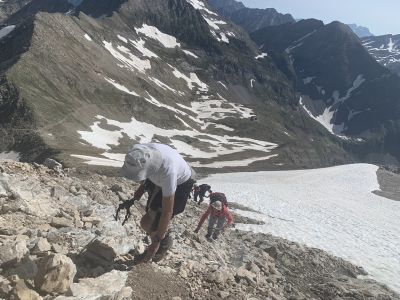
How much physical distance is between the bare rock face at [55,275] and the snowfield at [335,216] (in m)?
13.5

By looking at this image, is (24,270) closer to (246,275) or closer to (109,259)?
(109,259)

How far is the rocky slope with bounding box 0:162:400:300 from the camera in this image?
27.3 ft

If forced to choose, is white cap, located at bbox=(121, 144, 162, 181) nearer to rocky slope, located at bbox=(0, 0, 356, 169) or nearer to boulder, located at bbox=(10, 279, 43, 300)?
boulder, located at bbox=(10, 279, 43, 300)

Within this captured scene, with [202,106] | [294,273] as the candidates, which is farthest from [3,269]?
[202,106]

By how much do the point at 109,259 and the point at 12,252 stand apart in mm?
1945

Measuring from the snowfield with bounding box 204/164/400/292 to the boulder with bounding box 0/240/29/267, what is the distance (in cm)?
1374

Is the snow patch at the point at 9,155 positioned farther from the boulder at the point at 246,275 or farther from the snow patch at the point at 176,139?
the boulder at the point at 246,275

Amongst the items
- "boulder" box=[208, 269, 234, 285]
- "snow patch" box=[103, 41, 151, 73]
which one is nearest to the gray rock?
"boulder" box=[208, 269, 234, 285]

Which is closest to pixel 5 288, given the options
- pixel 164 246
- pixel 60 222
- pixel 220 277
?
pixel 164 246

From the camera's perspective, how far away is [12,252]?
351 inches

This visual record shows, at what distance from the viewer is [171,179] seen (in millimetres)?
8578

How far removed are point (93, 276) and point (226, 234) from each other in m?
10.2

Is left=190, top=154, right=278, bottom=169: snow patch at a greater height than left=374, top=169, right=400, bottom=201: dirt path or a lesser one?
lesser

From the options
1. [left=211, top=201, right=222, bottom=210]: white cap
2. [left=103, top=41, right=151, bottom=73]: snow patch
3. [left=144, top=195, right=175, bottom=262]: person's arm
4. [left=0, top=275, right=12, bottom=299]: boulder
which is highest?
[left=144, top=195, right=175, bottom=262]: person's arm
